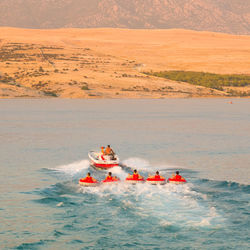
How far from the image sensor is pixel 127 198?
31.1 metres

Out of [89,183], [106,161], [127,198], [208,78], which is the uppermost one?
[208,78]

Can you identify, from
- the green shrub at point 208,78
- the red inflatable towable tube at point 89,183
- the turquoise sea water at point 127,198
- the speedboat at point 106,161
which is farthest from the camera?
the green shrub at point 208,78

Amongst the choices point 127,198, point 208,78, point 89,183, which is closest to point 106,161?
point 89,183

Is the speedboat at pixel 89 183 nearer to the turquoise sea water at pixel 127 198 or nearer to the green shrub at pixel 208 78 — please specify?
the turquoise sea water at pixel 127 198

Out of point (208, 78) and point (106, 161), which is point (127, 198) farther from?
point (208, 78)

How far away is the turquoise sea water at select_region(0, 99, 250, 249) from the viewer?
2409 centimetres

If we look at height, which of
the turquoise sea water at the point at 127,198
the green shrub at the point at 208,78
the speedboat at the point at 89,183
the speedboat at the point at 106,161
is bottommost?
the turquoise sea water at the point at 127,198

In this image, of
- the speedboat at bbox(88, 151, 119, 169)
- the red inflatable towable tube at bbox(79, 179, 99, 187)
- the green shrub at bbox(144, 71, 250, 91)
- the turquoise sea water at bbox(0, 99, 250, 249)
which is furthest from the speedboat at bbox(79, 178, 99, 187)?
the green shrub at bbox(144, 71, 250, 91)

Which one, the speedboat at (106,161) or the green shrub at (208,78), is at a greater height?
the green shrub at (208,78)

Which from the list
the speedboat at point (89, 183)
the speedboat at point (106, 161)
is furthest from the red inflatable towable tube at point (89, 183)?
the speedboat at point (106, 161)

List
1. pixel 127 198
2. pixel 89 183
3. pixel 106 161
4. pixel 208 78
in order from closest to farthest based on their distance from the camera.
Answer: pixel 127 198 → pixel 89 183 → pixel 106 161 → pixel 208 78

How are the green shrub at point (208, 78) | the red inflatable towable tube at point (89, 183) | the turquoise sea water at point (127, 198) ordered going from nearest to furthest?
the turquoise sea water at point (127, 198)
the red inflatable towable tube at point (89, 183)
the green shrub at point (208, 78)

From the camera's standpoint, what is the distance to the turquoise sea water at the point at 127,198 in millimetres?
24094

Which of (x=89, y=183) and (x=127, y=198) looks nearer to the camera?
Result: (x=127, y=198)
